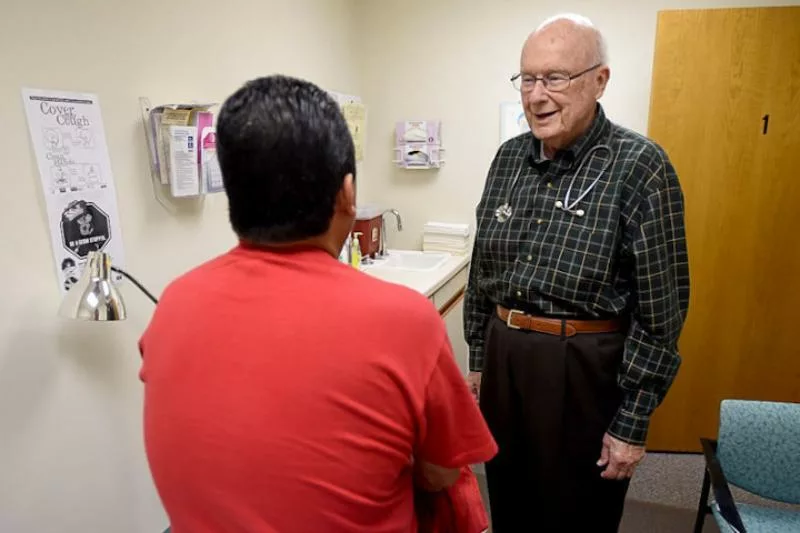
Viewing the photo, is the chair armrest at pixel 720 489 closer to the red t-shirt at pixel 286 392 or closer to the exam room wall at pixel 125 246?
the red t-shirt at pixel 286 392

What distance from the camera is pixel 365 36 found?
2.98m

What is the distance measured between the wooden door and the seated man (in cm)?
215

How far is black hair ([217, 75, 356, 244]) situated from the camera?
0.64 metres

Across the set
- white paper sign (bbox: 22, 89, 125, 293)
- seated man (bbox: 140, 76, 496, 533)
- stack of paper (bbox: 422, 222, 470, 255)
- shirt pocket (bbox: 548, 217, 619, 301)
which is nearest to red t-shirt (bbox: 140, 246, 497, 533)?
seated man (bbox: 140, 76, 496, 533)

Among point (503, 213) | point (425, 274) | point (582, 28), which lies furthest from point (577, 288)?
point (425, 274)

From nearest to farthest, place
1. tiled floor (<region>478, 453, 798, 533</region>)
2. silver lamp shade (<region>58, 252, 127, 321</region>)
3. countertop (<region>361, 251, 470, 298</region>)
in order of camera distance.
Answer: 1. silver lamp shade (<region>58, 252, 127, 321</region>)
2. tiled floor (<region>478, 453, 798, 533</region>)
3. countertop (<region>361, 251, 470, 298</region>)

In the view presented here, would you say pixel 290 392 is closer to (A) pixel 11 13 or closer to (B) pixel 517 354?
(B) pixel 517 354

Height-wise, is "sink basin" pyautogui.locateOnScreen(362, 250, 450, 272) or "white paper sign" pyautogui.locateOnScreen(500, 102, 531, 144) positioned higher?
"white paper sign" pyautogui.locateOnScreen(500, 102, 531, 144)

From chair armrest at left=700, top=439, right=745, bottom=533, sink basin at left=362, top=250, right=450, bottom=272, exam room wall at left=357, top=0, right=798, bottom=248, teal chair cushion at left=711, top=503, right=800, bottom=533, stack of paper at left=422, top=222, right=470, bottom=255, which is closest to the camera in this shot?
chair armrest at left=700, top=439, right=745, bottom=533

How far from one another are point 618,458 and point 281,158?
1.13 meters

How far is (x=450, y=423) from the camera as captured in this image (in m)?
0.74

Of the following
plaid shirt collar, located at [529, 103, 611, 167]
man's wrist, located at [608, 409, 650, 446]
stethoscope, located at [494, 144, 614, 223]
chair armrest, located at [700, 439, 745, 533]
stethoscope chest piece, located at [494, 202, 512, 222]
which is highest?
plaid shirt collar, located at [529, 103, 611, 167]

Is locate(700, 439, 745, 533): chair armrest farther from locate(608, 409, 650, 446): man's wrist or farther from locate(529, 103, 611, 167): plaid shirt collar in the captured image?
locate(529, 103, 611, 167): plaid shirt collar

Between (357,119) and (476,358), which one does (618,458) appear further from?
(357,119)
